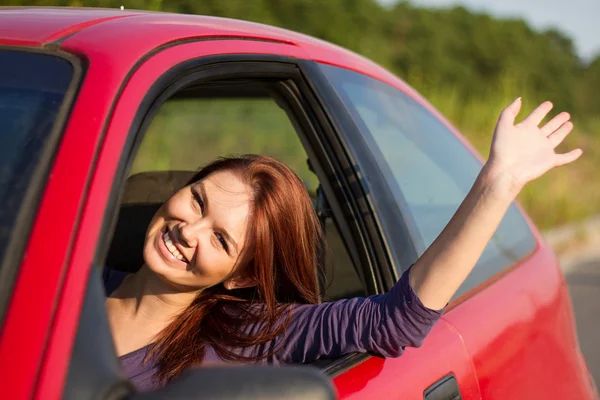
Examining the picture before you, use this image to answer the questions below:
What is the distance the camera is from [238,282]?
209 cm

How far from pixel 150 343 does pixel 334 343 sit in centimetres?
39

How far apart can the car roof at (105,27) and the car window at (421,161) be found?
1.16ft

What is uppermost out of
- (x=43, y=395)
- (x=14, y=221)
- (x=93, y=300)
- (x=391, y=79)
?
(x=391, y=79)

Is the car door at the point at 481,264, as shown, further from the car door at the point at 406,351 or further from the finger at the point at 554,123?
the finger at the point at 554,123

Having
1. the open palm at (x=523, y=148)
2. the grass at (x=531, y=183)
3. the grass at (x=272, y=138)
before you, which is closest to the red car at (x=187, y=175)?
the open palm at (x=523, y=148)

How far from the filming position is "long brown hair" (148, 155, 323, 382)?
201cm

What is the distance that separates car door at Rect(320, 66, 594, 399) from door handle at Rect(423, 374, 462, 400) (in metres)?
0.06

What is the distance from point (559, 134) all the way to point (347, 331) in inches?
22.7

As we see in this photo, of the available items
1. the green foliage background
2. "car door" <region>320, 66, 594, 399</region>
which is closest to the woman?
"car door" <region>320, 66, 594, 399</region>

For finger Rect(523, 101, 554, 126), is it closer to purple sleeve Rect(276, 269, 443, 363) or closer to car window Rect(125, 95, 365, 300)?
purple sleeve Rect(276, 269, 443, 363)

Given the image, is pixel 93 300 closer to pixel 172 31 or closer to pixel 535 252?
pixel 172 31

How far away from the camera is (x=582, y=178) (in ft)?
53.1

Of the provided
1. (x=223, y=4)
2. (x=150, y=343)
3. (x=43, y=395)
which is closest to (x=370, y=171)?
(x=150, y=343)

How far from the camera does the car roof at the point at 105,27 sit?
1.65 metres
